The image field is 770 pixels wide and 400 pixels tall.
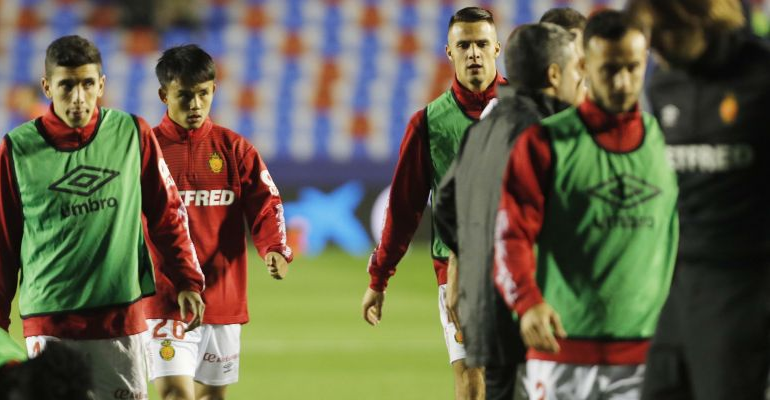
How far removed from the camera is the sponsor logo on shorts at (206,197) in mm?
7004

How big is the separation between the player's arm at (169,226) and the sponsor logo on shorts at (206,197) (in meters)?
0.89

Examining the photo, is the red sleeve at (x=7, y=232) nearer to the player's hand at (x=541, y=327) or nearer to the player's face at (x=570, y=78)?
the player's face at (x=570, y=78)

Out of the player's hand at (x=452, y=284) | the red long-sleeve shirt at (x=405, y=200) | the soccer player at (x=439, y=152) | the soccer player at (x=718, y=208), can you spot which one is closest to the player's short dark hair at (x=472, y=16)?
the soccer player at (x=439, y=152)

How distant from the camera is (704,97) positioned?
4285 mm

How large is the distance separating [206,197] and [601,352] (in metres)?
2.96

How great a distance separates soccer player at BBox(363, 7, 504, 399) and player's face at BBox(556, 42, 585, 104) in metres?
1.62

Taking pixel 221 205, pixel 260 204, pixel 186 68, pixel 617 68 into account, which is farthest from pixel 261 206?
pixel 617 68

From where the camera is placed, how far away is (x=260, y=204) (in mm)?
7105

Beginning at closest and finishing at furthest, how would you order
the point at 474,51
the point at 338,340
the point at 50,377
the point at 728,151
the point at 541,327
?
the point at 50,377 < the point at 728,151 < the point at 541,327 < the point at 474,51 < the point at 338,340

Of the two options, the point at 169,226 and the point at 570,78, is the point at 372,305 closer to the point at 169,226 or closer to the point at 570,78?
the point at 169,226

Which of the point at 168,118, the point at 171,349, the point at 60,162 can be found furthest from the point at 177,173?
the point at 60,162

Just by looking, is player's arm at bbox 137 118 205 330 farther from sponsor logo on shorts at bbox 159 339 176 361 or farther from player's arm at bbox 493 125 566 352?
player's arm at bbox 493 125 566 352

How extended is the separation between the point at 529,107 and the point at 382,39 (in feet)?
68.0

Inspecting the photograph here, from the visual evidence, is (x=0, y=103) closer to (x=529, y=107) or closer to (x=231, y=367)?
(x=231, y=367)
